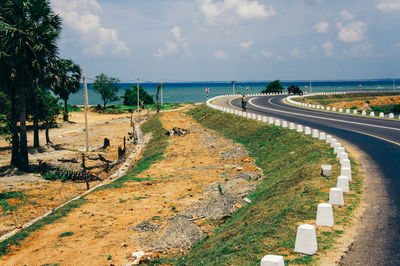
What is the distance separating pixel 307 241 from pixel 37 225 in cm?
1222

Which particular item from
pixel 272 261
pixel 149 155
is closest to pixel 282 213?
pixel 272 261

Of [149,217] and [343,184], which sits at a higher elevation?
[343,184]

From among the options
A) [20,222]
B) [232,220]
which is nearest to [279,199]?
[232,220]

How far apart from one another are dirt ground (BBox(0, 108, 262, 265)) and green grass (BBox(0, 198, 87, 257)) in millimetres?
318

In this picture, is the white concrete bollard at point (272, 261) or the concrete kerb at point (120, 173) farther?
the concrete kerb at point (120, 173)

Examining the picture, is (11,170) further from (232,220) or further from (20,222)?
(232,220)

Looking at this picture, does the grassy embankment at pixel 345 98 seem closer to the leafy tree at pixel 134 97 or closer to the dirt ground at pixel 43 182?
the leafy tree at pixel 134 97

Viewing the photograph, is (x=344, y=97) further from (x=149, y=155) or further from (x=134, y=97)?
(x=149, y=155)

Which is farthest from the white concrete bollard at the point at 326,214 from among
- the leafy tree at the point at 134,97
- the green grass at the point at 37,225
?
the leafy tree at the point at 134,97

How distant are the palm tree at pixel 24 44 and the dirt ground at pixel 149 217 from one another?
11.6m

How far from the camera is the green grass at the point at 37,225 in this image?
13647 millimetres

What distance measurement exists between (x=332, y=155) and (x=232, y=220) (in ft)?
26.0

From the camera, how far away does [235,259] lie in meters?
8.89

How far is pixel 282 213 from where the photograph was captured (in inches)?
449
